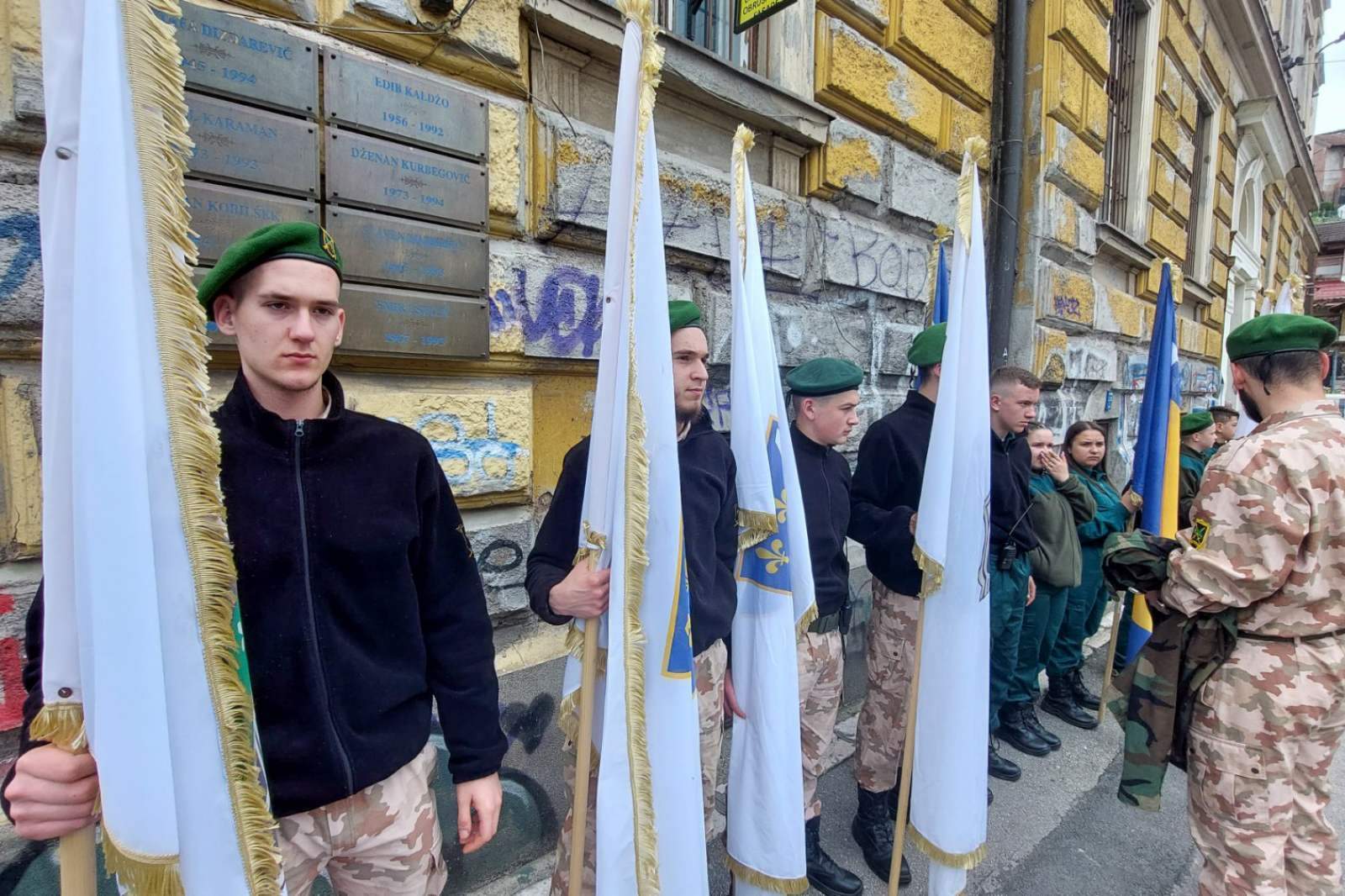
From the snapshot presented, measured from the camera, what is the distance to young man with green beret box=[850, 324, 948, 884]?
2.63 m

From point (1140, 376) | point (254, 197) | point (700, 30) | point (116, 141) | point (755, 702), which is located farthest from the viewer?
point (1140, 376)

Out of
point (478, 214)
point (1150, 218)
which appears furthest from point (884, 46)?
point (1150, 218)

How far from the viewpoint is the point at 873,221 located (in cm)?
401

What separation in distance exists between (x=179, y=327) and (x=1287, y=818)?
288 cm

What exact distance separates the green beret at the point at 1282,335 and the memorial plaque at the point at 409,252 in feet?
7.48

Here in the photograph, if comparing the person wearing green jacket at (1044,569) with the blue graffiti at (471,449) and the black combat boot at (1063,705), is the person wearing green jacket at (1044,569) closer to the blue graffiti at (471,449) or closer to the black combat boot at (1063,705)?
the black combat boot at (1063,705)

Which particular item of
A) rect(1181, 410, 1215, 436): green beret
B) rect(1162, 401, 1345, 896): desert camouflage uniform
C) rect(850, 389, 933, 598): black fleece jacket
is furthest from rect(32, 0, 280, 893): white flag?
rect(1181, 410, 1215, 436): green beret

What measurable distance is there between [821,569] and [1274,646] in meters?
1.28

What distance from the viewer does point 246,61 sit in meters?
1.83

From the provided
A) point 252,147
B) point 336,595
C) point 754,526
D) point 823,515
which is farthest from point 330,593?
point 823,515

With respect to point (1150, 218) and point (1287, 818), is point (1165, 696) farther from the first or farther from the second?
point (1150, 218)

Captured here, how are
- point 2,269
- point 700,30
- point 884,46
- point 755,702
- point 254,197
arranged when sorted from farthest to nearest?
point 884,46 < point 700,30 < point 755,702 < point 254,197 < point 2,269

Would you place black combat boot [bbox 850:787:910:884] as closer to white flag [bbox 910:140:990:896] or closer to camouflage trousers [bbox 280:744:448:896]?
white flag [bbox 910:140:990:896]

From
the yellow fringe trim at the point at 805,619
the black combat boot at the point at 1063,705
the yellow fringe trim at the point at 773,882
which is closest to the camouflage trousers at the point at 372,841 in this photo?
the yellow fringe trim at the point at 773,882
